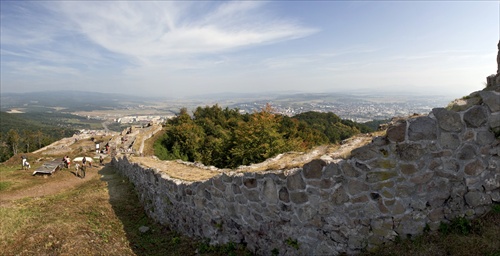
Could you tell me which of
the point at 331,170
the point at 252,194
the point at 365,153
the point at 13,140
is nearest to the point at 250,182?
the point at 252,194

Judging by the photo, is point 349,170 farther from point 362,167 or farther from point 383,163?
point 383,163

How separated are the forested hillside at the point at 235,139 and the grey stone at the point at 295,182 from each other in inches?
531

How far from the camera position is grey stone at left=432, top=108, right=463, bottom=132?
3855 mm

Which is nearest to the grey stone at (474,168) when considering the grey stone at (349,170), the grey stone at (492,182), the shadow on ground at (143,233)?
the grey stone at (492,182)

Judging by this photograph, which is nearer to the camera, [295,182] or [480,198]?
[480,198]

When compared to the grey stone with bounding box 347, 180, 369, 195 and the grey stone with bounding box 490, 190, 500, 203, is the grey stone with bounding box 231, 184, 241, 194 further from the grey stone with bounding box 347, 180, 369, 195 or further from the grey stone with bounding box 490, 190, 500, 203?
the grey stone with bounding box 490, 190, 500, 203

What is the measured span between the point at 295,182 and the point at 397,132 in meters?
1.67

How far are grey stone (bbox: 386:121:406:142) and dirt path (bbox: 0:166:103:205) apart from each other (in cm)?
1243

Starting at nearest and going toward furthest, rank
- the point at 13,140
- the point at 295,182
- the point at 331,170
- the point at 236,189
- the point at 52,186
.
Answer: the point at 331,170 → the point at 295,182 → the point at 236,189 → the point at 52,186 → the point at 13,140

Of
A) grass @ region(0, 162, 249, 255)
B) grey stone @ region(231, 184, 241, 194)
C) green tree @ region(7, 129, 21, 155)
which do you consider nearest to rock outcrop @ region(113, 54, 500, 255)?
grey stone @ region(231, 184, 241, 194)

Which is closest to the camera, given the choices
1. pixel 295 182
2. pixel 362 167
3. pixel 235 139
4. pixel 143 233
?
pixel 362 167

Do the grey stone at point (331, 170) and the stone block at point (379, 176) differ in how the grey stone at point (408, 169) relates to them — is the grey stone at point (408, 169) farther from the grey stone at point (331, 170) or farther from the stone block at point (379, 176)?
the grey stone at point (331, 170)

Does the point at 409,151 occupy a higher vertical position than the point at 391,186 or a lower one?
higher

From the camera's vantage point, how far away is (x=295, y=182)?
4.70 metres
